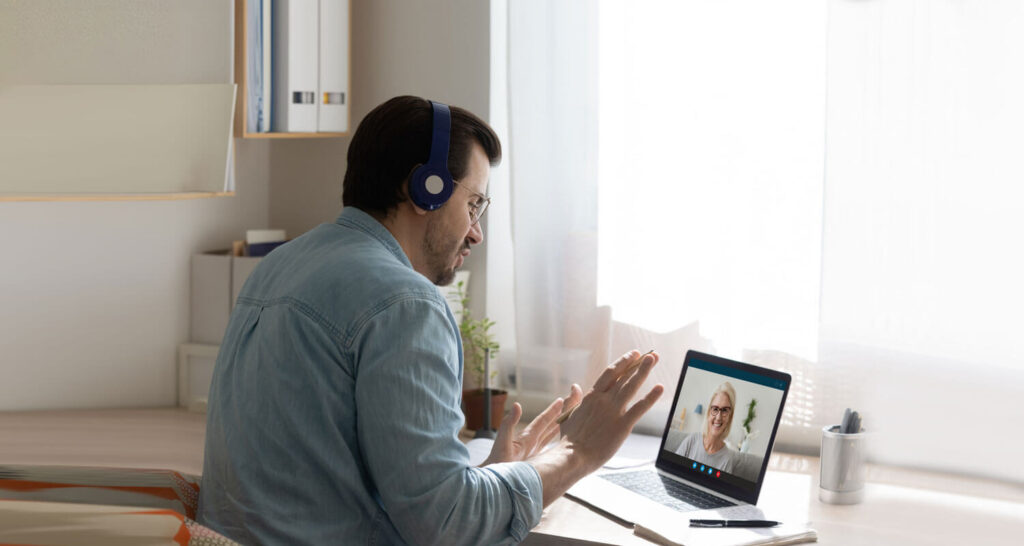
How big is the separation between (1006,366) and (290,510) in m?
1.37

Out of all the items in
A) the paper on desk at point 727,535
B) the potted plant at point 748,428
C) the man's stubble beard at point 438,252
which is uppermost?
the man's stubble beard at point 438,252

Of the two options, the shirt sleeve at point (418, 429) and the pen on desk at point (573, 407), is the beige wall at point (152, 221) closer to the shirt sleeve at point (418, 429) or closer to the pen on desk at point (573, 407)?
the pen on desk at point (573, 407)

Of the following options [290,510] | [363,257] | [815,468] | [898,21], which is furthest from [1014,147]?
[290,510]

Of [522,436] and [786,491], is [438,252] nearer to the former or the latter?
[522,436]

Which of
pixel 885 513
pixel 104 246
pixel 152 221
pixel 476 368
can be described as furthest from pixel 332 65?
pixel 885 513

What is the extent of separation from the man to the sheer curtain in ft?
2.64

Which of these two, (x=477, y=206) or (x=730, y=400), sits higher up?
(x=477, y=206)

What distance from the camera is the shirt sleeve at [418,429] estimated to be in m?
1.23

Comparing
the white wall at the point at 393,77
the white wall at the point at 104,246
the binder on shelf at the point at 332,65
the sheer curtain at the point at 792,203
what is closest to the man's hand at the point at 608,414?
the sheer curtain at the point at 792,203

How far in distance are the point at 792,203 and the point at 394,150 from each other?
104cm

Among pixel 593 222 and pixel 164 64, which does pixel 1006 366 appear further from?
pixel 164 64

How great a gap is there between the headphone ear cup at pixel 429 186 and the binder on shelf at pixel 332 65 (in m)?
1.17

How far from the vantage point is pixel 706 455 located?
196cm

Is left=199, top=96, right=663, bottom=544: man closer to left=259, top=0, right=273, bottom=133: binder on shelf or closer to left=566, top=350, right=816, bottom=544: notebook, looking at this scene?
left=566, top=350, right=816, bottom=544: notebook
